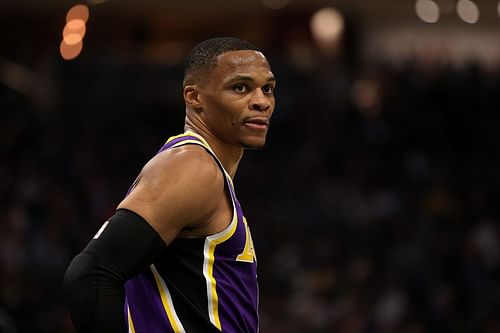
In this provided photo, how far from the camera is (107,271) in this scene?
2.90m

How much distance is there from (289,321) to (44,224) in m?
3.24

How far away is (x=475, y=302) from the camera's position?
32.5ft

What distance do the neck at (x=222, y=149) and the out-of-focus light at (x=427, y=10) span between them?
11.2 meters

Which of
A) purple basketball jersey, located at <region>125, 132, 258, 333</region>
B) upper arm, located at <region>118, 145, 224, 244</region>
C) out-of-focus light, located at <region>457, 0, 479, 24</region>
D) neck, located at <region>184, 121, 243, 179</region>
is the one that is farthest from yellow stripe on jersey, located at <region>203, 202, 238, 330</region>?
out-of-focus light, located at <region>457, 0, 479, 24</region>

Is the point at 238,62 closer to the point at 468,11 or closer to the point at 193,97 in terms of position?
the point at 193,97

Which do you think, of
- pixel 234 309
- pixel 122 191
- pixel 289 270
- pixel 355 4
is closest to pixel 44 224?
pixel 122 191

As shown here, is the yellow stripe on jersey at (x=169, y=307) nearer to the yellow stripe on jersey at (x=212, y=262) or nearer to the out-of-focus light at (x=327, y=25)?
the yellow stripe on jersey at (x=212, y=262)

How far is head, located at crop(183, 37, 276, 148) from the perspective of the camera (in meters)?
3.46

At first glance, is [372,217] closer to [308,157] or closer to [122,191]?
[308,157]

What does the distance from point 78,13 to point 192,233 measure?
13.4 meters

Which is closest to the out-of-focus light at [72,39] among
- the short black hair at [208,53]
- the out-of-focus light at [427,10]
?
the out-of-focus light at [427,10]

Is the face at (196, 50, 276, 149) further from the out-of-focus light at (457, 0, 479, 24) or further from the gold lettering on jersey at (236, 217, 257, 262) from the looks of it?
the out-of-focus light at (457, 0, 479, 24)

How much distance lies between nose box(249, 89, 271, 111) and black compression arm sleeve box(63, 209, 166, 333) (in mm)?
749

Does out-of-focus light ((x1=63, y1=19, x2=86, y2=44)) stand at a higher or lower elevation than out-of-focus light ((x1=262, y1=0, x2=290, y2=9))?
lower
